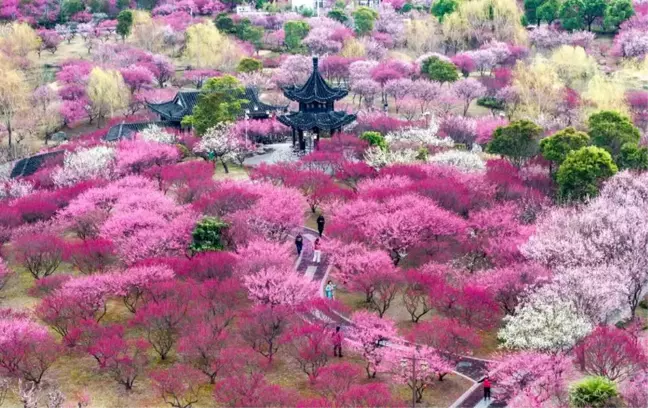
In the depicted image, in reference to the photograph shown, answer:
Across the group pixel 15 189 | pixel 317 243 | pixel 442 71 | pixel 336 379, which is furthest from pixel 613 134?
pixel 15 189

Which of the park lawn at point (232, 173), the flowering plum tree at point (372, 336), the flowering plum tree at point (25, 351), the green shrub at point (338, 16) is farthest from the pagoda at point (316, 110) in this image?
the green shrub at point (338, 16)

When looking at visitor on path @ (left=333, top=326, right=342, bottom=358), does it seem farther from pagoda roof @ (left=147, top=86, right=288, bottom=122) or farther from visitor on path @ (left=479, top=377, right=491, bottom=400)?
pagoda roof @ (left=147, top=86, right=288, bottom=122)

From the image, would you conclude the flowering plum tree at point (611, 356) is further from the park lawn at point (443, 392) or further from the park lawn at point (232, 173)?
the park lawn at point (232, 173)

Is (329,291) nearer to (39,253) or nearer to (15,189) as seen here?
(39,253)

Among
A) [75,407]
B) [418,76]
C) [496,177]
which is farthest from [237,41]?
[75,407]

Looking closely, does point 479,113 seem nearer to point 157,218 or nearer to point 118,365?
point 157,218

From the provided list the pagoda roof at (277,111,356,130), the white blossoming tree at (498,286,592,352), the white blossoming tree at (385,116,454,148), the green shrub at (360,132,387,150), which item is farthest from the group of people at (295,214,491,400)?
the white blossoming tree at (385,116,454,148)
